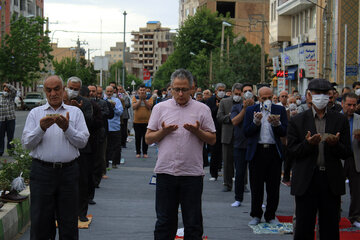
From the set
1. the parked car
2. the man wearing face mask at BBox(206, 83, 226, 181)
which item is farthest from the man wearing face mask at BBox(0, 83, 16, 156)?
the parked car

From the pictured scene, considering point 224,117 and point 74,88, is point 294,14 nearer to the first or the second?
point 224,117

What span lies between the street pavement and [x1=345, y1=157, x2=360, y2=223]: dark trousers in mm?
985

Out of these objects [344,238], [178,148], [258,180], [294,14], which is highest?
[294,14]

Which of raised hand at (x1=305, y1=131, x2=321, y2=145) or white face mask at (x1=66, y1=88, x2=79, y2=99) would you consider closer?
raised hand at (x1=305, y1=131, x2=321, y2=145)

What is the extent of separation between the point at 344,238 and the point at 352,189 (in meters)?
1.39

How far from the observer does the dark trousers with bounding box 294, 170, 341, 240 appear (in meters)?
6.54

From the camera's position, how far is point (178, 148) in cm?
652

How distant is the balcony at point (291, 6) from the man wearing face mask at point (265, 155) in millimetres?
36985

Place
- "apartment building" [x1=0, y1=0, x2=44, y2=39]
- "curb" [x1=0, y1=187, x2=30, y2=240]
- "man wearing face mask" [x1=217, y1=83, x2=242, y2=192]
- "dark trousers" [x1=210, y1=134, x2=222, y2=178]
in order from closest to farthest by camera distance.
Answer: "curb" [x1=0, y1=187, x2=30, y2=240]
"man wearing face mask" [x1=217, y1=83, x2=242, y2=192]
"dark trousers" [x1=210, y1=134, x2=222, y2=178]
"apartment building" [x1=0, y1=0, x2=44, y2=39]

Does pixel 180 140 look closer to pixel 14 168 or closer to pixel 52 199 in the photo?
pixel 52 199

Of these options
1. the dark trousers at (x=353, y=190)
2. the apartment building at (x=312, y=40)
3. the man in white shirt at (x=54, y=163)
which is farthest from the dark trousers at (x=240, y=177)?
the apartment building at (x=312, y=40)

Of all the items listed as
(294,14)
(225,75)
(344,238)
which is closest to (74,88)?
(344,238)

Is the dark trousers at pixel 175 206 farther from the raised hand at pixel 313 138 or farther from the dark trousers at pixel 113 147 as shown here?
the dark trousers at pixel 113 147

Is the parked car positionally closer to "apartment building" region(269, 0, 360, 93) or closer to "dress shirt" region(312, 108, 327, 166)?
"apartment building" region(269, 0, 360, 93)
